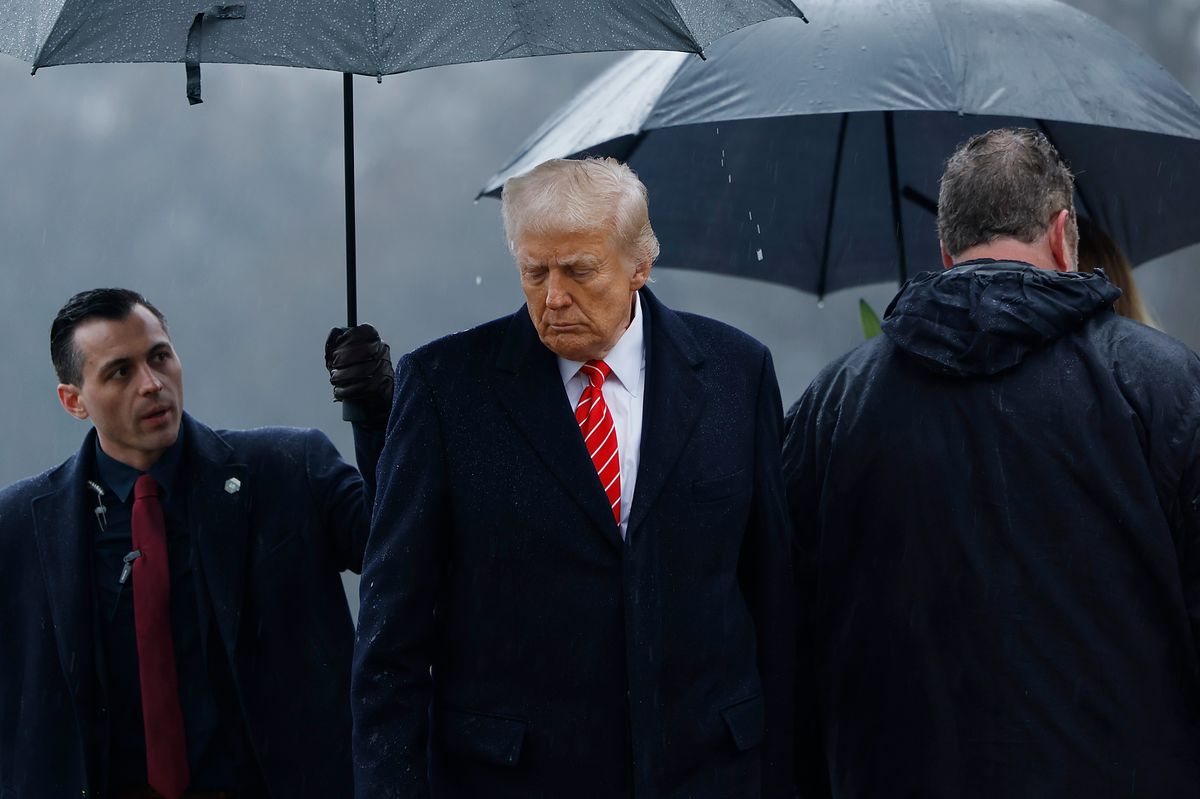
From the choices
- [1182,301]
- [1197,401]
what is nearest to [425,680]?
[1197,401]

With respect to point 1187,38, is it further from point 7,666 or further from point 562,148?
point 7,666

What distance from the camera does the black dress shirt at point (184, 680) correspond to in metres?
3.31

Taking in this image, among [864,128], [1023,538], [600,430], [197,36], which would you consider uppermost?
[864,128]

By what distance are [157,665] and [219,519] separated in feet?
1.14

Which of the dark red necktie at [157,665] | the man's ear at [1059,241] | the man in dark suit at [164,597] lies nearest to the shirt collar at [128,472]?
the man in dark suit at [164,597]

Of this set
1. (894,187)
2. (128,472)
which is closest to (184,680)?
(128,472)

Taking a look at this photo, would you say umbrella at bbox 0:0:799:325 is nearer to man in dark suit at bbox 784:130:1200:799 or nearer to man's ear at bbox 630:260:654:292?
man's ear at bbox 630:260:654:292

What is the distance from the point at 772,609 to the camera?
2.74m

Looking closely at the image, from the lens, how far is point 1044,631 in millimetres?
2637

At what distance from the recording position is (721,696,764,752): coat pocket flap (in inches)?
103

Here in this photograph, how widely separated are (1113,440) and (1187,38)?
476 centimetres

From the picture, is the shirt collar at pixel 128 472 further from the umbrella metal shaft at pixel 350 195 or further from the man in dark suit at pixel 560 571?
the man in dark suit at pixel 560 571

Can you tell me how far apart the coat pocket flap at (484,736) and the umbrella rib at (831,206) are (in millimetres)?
2727

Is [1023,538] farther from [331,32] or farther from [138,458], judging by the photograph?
[138,458]
